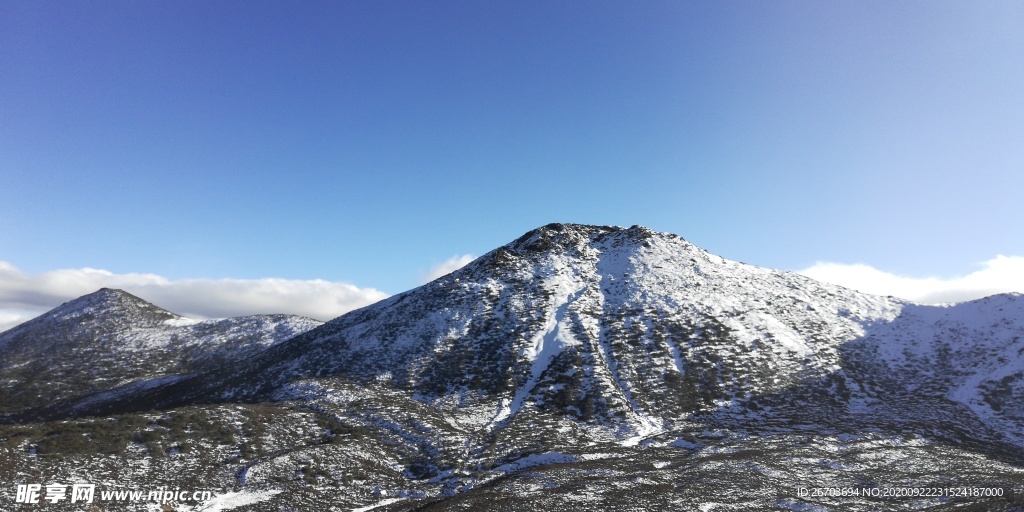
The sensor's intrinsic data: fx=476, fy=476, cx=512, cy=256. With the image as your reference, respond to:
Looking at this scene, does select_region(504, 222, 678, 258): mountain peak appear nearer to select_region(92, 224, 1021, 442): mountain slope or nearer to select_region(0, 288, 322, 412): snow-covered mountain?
select_region(92, 224, 1021, 442): mountain slope

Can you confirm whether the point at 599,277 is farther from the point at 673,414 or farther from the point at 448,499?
the point at 448,499

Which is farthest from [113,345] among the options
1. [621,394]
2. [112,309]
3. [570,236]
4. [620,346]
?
[621,394]

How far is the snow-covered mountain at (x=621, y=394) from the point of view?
85.1 feet

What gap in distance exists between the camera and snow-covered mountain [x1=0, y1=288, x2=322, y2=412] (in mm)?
66812

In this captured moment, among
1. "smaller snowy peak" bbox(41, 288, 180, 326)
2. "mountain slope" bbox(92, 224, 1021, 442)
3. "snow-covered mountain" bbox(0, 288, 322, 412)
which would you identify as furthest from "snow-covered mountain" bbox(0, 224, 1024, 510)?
"smaller snowy peak" bbox(41, 288, 180, 326)

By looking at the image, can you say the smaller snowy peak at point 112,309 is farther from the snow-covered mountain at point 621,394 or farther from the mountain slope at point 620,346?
the mountain slope at point 620,346

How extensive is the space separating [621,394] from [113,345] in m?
87.9

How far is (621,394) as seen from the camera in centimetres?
4359

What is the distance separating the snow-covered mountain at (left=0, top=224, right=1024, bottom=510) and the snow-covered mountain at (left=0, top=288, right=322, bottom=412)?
14.4 meters

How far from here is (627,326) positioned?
2218 inches

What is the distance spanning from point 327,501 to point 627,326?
3970cm

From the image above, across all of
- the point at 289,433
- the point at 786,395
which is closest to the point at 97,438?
the point at 289,433

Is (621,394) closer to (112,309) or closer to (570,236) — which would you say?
(570,236)

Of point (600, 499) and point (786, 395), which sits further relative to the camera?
point (786, 395)
